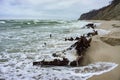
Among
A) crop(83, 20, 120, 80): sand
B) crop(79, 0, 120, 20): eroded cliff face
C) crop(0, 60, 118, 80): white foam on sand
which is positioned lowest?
crop(0, 60, 118, 80): white foam on sand

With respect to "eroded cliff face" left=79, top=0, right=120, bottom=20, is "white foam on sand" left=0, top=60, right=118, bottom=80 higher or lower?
lower

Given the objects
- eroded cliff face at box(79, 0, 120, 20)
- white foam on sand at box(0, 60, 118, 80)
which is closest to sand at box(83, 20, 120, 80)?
white foam on sand at box(0, 60, 118, 80)

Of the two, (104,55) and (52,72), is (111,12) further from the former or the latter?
(52,72)

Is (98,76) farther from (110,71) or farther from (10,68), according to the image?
(10,68)

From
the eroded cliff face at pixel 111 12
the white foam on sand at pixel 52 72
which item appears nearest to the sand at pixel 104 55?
the white foam on sand at pixel 52 72

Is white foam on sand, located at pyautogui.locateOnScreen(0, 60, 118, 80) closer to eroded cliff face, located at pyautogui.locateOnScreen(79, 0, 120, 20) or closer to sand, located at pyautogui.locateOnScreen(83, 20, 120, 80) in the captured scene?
sand, located at pyautogui.locateOnScreen(83, 20, 120, 80)

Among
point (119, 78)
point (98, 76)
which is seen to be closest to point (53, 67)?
point (98, 76)

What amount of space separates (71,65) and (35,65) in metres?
1.17

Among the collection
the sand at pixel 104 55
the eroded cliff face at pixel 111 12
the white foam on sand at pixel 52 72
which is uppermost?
the eroded cliff face at pixel 111 12

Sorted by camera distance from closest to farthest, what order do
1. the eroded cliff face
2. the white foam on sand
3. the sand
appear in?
the sand < the white foam on sand < the eroded cliff face

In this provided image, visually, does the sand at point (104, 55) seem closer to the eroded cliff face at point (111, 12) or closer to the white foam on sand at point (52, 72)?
the white foam on sand at point (52, 72)

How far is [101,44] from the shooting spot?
900cm

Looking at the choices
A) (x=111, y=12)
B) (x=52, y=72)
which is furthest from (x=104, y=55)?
(x=111, y=12)

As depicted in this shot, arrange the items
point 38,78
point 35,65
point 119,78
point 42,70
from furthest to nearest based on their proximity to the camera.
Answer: point 35,65
point 42,70
point 38,78
point 119,78
